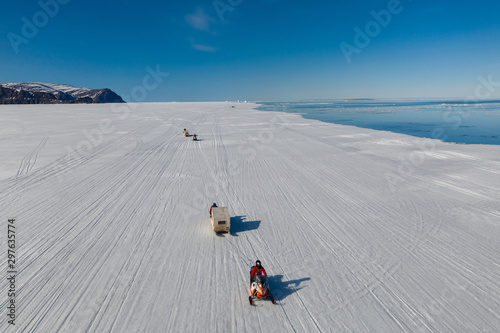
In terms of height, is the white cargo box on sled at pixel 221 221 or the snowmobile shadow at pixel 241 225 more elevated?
the white cargo box on sled at pixel 221 221

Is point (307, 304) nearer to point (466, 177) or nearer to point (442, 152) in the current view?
point (466, 177)

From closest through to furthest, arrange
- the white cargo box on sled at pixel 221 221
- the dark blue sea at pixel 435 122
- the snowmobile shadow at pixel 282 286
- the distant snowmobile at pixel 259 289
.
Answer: the distant snowmobile at pixel 259 289, the snowmobile shadow at pixel 282 286, the white cargo box on sled at pixel 221 221, the dark blue sea at pixel 435 122

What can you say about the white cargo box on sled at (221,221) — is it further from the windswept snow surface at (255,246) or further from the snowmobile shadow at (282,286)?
the snowmobile shadow at (282,286)

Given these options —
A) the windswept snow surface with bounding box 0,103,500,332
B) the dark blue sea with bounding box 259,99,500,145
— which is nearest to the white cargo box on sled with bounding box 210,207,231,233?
the windswept snow surface with bounding box 0,103,500,332

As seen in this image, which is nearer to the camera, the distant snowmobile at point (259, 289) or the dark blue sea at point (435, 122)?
the distant snowmobile at point (259, 289)

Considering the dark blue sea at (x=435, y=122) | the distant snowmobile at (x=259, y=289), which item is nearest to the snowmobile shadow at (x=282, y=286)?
the distant snowmobile at (x=259, y=289)

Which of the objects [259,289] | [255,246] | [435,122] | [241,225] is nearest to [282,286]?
[259,289]
